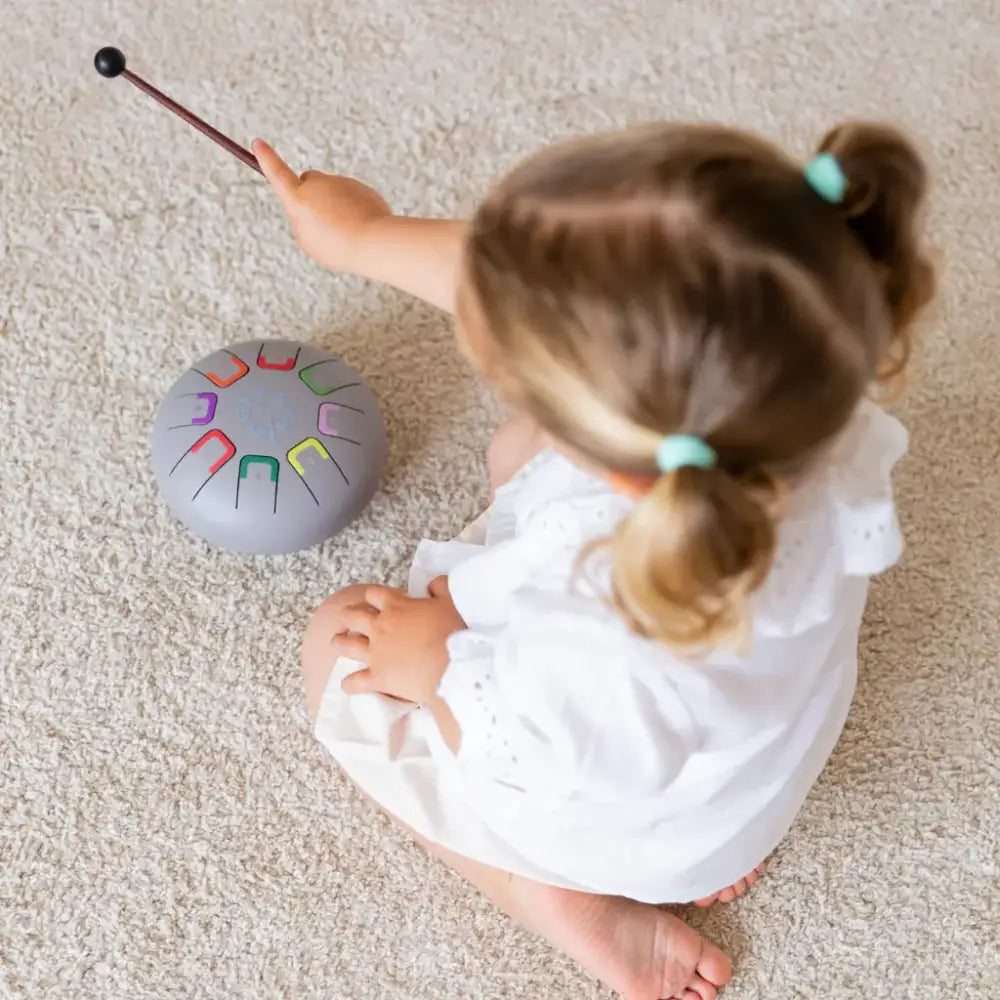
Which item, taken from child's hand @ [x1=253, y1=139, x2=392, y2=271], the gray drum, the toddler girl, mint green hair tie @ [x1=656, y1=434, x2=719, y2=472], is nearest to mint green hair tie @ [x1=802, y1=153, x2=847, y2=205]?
the toddler girl

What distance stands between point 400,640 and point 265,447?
0.19 m

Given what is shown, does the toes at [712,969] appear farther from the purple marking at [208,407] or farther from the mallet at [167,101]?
the mallet at [167,101]

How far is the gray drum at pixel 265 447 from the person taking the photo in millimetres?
876

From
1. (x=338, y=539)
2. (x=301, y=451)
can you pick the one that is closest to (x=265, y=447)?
(x=301, y=451)

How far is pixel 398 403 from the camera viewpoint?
1.04 metres

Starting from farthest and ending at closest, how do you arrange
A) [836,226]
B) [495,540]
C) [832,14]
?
1. [832,14]
2. [495,540]
3. [836,226]

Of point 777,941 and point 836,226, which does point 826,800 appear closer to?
point 777,941

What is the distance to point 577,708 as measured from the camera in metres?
0.63

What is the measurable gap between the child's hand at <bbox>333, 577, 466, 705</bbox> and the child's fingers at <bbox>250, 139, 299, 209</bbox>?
0.28 metres

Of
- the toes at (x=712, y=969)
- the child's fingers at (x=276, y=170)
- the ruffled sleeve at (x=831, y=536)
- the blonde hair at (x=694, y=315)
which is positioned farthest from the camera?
the toes at (x=712, y=969)

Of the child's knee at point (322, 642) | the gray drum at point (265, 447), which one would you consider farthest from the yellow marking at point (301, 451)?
the child's knee at point (322, 642)

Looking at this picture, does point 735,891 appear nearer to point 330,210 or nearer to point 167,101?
point 330,210

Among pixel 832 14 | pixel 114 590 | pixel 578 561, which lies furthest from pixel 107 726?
pixel 832 14

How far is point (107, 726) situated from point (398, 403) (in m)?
0.36
